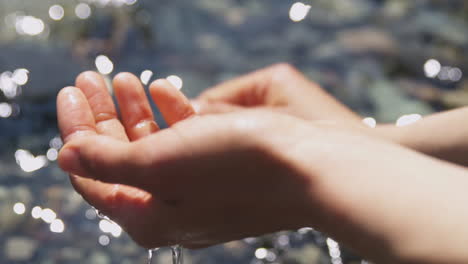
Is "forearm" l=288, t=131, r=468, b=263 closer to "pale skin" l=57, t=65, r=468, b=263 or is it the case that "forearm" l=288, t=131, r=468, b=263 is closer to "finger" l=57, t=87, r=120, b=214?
"pale skin" l=57, t=65, r=468, b=263

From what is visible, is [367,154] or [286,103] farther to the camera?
[286,103]

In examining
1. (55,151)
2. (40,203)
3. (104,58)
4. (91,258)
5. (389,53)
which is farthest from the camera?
(389,53)

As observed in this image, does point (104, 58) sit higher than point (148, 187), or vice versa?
point (104, 58)

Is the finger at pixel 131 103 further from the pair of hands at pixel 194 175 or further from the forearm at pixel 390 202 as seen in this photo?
the forearm at pixel 390 202

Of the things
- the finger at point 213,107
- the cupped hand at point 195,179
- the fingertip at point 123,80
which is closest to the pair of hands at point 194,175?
the cupped hand at point 195,179

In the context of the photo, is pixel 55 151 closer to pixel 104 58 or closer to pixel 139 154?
pixel 104 58

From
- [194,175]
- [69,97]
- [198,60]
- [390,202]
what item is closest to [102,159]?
[194,175]

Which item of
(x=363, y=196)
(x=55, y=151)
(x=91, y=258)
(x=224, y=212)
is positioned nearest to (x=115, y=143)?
(x=224, y=212)

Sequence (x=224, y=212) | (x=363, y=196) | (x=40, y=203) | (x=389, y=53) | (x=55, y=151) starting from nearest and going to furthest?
(x=363, y=196), (x=224, y=212), (x=40, y=203), (x=55, y=151), (x=389, y=53)
